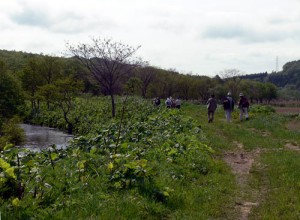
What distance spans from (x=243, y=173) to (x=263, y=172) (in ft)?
1.69

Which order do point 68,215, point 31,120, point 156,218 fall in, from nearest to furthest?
point 68,215 → point 156,218 → point 31,120

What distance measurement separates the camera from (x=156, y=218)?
568 centimetres

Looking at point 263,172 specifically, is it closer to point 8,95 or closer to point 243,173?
point 243,173

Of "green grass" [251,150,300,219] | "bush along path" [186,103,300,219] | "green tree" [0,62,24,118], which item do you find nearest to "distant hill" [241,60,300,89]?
"green tree" [0,62,24,118]

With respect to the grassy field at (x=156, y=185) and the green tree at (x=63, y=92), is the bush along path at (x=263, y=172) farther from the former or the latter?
the green tree at (x=63, y=92)

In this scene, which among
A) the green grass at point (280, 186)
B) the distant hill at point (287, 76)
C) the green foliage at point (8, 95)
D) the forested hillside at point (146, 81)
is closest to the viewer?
the green grass at point (280, 186)

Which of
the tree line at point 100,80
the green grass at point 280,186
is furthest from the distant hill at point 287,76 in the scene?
the green grass at point 280,186

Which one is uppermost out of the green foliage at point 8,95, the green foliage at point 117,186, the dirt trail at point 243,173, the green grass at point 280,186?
the green foliage at point 8,95

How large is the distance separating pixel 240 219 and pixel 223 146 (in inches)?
274

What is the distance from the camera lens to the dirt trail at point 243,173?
6700 mm

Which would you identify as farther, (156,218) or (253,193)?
(253,193)

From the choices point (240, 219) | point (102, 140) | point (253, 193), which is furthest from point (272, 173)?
point (102, 140)

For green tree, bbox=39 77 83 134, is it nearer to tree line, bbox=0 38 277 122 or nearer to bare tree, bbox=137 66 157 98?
tree line, bbox=0 38 277 122

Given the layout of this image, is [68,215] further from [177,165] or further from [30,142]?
[30,142]
